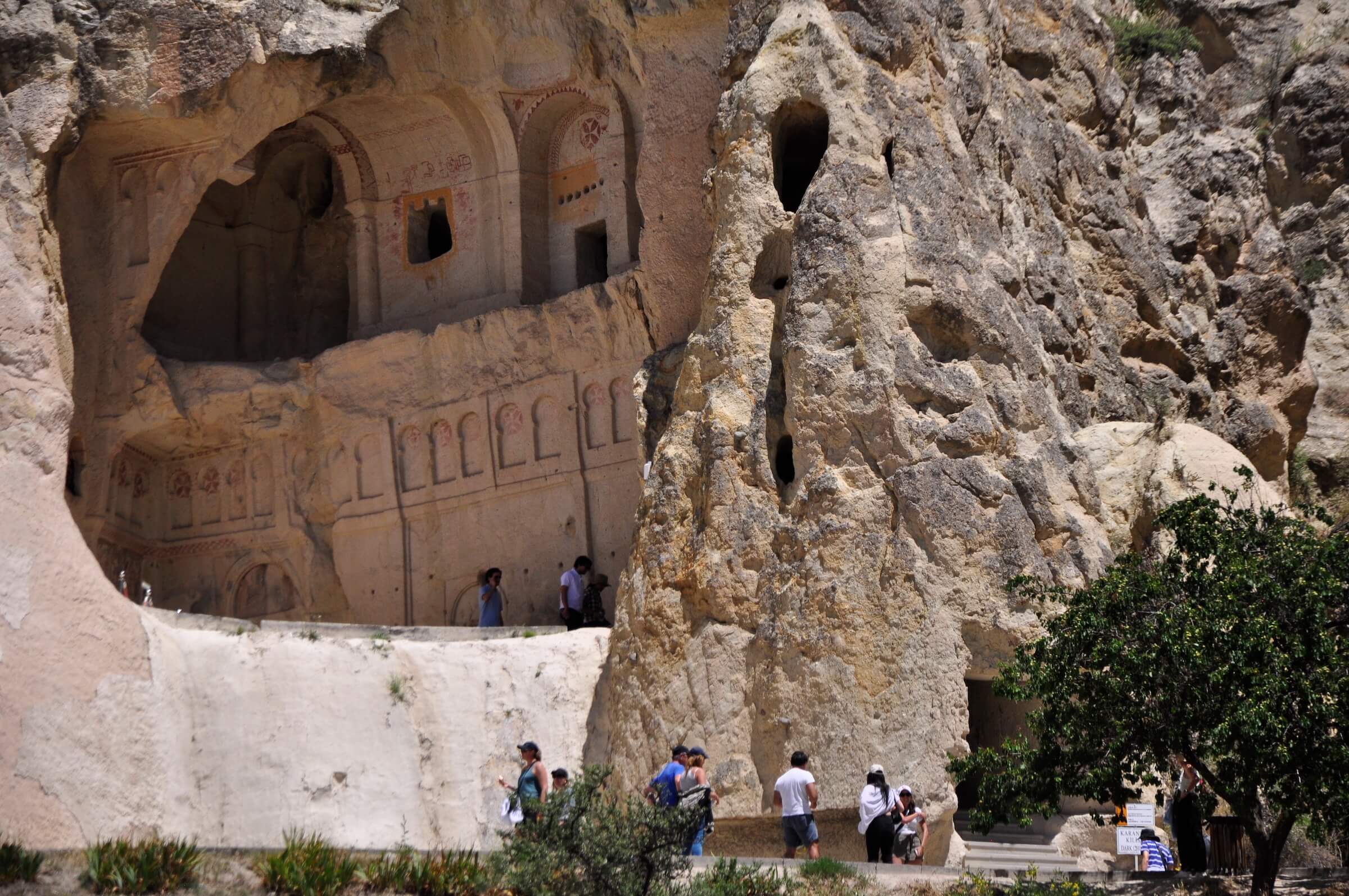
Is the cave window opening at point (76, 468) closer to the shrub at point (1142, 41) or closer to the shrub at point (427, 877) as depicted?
the shrub at point (427, 877)

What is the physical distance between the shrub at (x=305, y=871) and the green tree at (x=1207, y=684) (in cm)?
444

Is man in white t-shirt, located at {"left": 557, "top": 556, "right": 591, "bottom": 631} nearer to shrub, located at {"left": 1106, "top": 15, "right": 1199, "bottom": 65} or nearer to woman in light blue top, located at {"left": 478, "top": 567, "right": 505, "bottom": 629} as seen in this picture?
woman in light blue top, located at {"left": 478, "top": 567, "right": 505, "bottom": 629}

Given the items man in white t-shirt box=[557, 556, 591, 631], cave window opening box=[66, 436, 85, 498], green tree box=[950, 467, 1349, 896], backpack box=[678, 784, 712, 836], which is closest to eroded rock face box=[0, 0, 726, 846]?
cave window opening box=[66, 436, 85, 498]

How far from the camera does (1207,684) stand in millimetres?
12898

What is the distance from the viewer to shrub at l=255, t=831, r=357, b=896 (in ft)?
37.8

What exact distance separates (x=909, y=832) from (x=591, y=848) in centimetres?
434

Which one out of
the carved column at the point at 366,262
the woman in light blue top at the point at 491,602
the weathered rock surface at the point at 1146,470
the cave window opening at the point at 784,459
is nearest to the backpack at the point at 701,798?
the cave window opening at the point at 784,459

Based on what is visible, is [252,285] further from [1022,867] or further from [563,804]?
[563,804]

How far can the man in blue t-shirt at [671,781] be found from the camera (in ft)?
45.0

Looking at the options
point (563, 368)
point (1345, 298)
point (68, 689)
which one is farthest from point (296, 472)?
point (1345, 298)

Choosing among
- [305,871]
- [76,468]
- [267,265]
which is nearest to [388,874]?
[305,871]

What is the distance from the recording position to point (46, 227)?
19.5 metres

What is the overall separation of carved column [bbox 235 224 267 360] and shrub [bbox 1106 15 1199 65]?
35.5ft

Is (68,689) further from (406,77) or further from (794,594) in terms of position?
(406,77)
